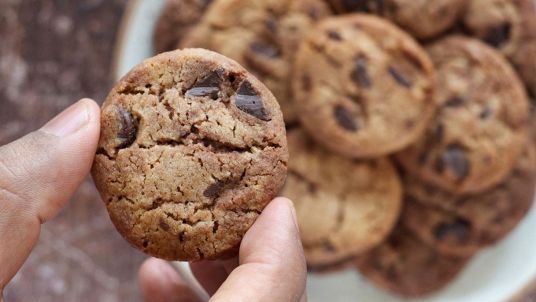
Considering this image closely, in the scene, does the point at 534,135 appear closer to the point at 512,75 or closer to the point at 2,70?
the point at 512,75

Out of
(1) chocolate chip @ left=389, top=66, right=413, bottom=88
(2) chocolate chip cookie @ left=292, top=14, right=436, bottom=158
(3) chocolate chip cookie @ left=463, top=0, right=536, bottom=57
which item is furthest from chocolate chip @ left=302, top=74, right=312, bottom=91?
(3) chocolate chip cookie @ left=463, top=0, right=536, bottom=57

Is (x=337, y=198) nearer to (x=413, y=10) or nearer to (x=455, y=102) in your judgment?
(x=455, y=102)

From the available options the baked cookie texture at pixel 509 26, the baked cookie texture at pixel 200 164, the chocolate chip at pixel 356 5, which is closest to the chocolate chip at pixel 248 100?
the baked cookie texture at pixel 200 164

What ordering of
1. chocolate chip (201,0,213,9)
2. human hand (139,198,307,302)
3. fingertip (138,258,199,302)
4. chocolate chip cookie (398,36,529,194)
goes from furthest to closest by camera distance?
chocolate chip (201,0,213,9), chocolate chip cookie (398,36,529,194), fingertip (138,258,199,302), human hand (139,198,307,302)

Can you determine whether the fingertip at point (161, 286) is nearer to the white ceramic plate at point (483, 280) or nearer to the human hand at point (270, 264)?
the human hand at point (270, 264)

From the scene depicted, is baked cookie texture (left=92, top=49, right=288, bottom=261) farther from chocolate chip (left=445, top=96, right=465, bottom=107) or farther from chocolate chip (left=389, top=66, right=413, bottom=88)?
chocolate chip (left=445, top=96, right=465, bottom=107)

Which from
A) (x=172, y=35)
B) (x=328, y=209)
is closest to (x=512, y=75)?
(x=328, y=209)

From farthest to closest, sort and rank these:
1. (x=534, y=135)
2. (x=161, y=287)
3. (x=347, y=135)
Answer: (x=534, y=135)
(x=347, y=135)
(x=161, y=287)
